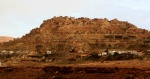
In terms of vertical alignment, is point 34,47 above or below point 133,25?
below

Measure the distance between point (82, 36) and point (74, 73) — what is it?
230ft

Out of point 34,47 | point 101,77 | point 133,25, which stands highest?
point 133,25

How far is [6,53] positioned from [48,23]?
34.3m

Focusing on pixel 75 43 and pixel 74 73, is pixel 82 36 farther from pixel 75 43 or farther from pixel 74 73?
pixel 74 73

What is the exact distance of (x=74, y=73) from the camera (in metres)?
32.9

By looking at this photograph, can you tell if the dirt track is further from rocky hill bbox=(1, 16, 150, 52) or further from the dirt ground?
rocky hill bbox=(1, 16, 150, 52)

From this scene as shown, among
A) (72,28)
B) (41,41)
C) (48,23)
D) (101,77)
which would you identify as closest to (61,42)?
(41,41)

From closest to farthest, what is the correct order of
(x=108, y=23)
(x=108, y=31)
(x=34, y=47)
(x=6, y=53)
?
(x=6, y=53) → (x=34, y=47) → (x=108, y=31) → (x=108, y=23)

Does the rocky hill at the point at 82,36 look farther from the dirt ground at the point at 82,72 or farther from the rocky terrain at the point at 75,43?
the dirt ground at the point at 82,72

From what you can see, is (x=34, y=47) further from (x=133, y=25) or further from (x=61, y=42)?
(x=133, y=25)

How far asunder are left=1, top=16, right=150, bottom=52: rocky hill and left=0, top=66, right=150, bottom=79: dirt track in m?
43.3

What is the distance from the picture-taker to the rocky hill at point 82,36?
8994cm

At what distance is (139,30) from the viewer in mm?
109312

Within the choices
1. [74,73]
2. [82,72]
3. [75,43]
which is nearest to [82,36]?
[75,43]
